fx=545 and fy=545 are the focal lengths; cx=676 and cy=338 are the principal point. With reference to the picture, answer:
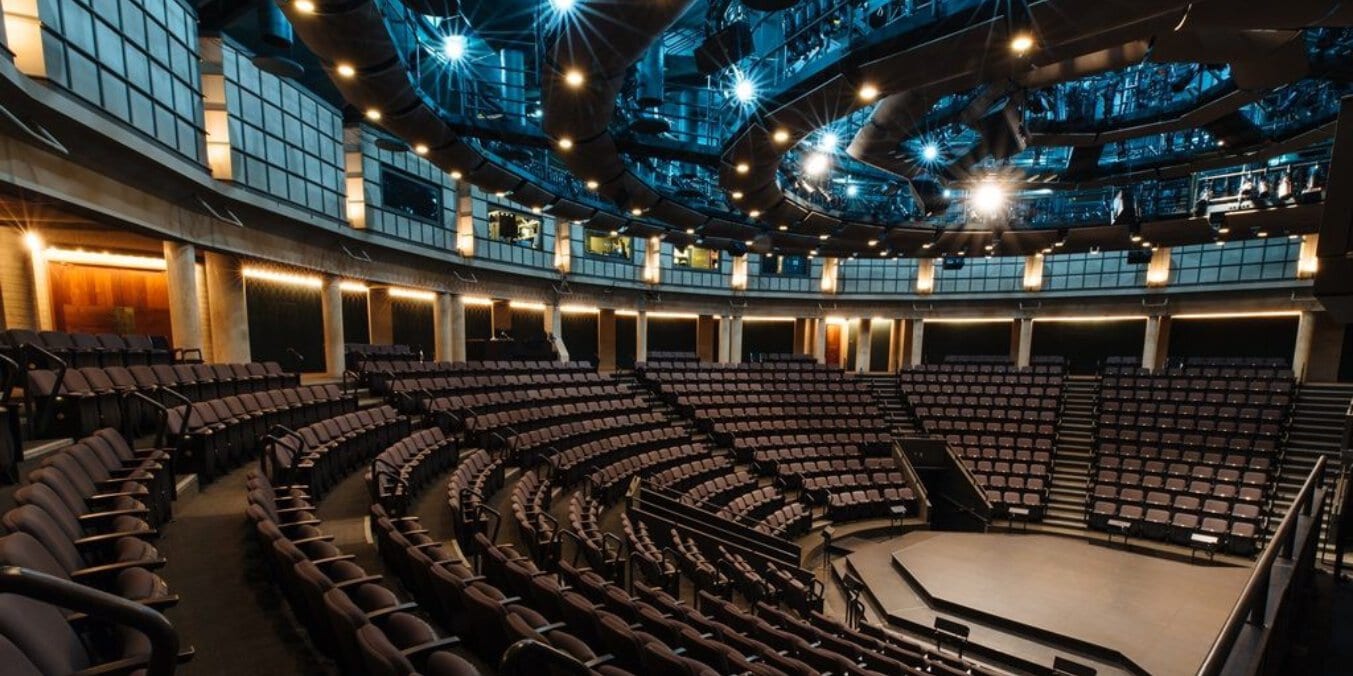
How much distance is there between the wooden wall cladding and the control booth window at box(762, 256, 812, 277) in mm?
18558

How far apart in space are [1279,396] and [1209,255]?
19.5 feet

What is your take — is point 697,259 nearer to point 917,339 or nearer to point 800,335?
point 800,335

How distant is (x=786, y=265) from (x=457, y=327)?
44.6 ft

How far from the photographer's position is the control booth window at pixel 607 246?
1980 centimetres

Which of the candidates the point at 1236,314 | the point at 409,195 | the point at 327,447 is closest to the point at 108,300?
the point at 409,195

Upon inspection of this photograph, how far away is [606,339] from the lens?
72.4ft

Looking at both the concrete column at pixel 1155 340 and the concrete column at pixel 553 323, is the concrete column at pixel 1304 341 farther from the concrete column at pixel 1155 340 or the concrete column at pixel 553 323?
the concrete column at pixel 553 323

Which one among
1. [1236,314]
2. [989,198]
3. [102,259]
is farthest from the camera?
[1236,314]

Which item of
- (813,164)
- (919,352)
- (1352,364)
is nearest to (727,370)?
(813,164)

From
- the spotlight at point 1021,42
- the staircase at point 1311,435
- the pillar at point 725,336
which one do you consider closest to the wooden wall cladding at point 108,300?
the spotlight at point 1021,42

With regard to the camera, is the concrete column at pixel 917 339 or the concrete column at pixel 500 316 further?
the concrete column at pixel 917 339

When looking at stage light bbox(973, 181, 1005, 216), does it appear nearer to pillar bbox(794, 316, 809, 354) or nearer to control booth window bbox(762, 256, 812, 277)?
control booth window bbox(762, 256, 812, 277)

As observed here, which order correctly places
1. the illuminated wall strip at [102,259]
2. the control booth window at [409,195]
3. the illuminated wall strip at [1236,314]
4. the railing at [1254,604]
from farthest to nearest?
1. the illuminated wall strip at [1236,314]
2. the control booth window at [409,195]
3. the illuminated wall strip at [102,259]
4. the railing at [1254,604]

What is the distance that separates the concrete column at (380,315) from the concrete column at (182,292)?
6.19 m
